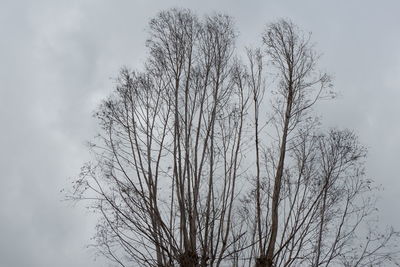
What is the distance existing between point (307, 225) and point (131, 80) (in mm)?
4573

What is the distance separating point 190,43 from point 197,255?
456cm

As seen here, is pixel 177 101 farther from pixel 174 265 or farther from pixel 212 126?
pixel 174 265

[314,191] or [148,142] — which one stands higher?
[148,142]

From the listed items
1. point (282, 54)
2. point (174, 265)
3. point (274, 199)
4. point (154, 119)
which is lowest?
point (174, 265)

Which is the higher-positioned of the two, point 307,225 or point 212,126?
point 212,126

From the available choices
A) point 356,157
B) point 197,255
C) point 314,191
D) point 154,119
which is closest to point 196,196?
point 197,255

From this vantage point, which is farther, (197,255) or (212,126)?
(212,126)

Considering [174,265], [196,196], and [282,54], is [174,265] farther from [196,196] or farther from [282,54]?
[282,54]

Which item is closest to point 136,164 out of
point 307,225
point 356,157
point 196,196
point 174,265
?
point 196,196

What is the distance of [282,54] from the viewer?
1258cm

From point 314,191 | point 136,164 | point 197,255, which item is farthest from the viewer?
point 314,191

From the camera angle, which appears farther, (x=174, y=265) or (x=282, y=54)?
(x=282, y=54)

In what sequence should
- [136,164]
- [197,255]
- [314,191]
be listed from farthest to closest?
1. [314,191]
2. [136,164]
3. [197,255]

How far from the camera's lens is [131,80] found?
11906 mm
